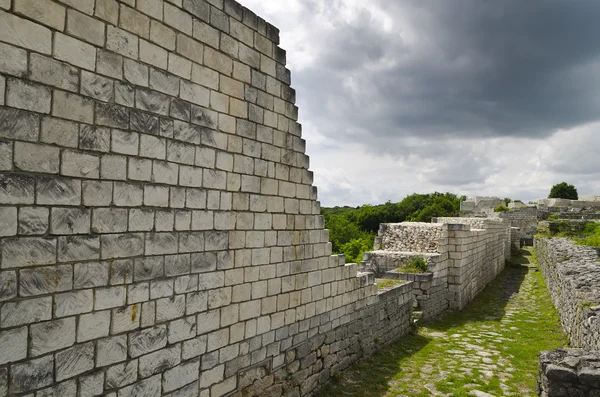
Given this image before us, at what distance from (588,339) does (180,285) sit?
6.20 meters

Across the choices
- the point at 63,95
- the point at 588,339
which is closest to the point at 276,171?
the point at 63,95

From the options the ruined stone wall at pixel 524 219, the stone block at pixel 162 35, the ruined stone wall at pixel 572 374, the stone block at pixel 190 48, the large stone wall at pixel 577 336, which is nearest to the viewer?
the stone block at pixel 162 35

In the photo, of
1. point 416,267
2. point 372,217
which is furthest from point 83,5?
point 372,217

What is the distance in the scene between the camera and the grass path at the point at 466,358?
6.63m

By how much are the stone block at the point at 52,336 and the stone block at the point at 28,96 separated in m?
1.63

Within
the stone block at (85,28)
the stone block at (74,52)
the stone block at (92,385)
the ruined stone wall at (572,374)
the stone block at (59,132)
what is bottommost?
the ruined stone wall at (572,374)

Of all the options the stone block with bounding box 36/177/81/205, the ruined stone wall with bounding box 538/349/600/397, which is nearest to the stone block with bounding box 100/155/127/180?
the stone block with bounding box 36/177/81/205

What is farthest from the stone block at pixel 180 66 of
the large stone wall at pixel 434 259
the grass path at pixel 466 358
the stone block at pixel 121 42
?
the large stone wall at pixel 434 259

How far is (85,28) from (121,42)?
1.09 ft

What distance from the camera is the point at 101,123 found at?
3.68 meters

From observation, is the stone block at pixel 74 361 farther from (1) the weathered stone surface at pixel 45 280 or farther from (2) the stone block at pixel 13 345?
(1) the weathered stone surface at pixel 45 280

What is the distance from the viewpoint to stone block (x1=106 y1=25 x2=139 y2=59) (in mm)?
3746

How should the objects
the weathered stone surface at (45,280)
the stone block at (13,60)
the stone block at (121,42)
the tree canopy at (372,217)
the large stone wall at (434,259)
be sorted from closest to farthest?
the stone block at (13,60) → the weathered stone surface at (45,280) → the stone block at (121,42) → the large stone wall at (434,259) → the tree canopy at (372,217)

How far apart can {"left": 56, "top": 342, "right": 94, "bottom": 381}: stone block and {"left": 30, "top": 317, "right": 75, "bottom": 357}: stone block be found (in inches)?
2.8
